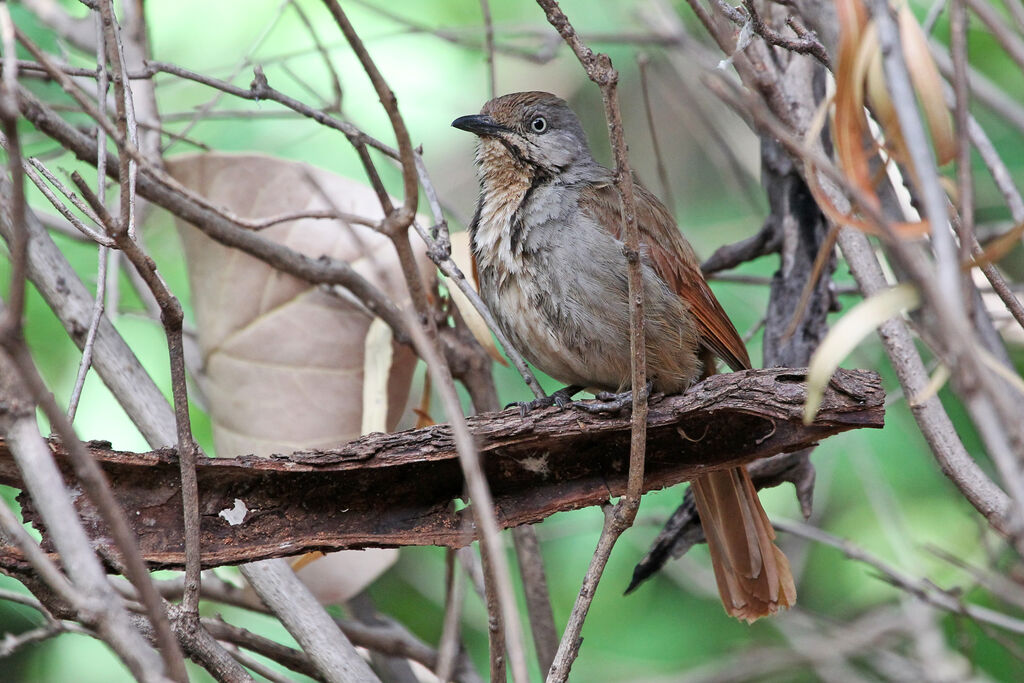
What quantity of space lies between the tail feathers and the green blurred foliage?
0.70 m

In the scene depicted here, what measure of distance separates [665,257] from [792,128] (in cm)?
57

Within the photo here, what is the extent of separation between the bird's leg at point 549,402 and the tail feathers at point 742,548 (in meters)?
0.49

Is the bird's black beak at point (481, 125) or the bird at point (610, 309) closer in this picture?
the bird at point (610, 309)

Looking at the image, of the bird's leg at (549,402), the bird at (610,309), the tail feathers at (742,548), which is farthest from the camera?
the tail feathers at (742,548)

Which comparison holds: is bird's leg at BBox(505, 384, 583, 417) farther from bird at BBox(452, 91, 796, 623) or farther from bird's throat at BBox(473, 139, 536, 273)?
bird's throat at BBox(473, 139, 536, 273)

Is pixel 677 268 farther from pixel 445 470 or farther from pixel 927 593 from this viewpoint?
pixel 927 593

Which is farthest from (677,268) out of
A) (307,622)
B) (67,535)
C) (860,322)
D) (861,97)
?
(67,535)

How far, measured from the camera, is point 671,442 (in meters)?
2.50

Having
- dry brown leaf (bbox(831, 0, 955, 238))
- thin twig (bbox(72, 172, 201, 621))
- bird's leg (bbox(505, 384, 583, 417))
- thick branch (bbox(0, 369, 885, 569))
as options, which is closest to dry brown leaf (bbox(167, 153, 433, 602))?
bird's leg (bbox(505, 384, 583, 417))

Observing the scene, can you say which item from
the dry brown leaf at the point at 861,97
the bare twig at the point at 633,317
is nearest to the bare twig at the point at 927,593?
the bare twig at the point at 633,317

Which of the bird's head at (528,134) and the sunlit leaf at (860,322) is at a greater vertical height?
the bird's head at (528,134)

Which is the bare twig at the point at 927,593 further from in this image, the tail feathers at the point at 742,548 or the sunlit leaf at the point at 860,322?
the sunlit leaf at the point at 860,322

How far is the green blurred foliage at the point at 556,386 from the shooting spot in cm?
394

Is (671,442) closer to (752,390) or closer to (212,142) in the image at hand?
(752,390)
